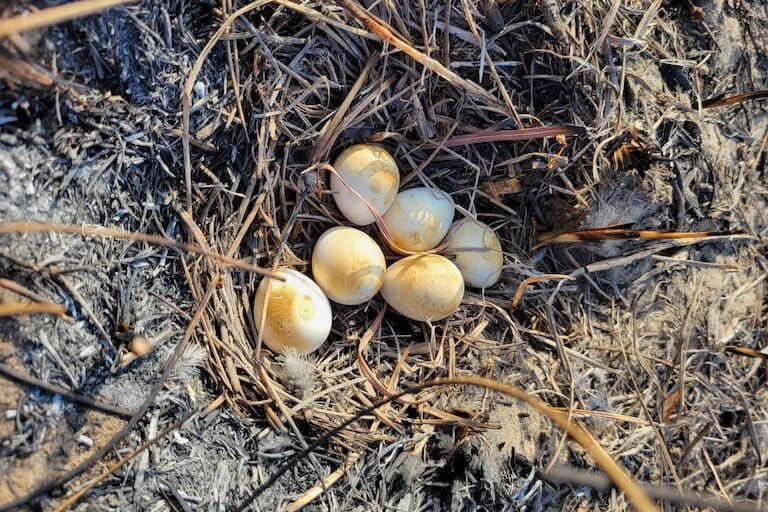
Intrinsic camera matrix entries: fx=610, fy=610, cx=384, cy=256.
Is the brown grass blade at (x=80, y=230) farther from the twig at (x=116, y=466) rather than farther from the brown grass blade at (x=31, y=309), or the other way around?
the twig at (x=116, y=466)

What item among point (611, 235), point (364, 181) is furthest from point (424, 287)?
point (611, 235)

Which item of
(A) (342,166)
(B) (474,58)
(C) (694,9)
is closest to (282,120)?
(A) (342,166)

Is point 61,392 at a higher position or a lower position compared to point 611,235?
higher

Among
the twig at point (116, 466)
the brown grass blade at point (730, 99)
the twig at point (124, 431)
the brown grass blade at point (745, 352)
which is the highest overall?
the brown grass blade at point (730, 99)

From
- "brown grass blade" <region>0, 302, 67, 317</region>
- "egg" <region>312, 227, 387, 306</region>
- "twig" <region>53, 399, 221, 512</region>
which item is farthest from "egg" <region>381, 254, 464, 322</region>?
"brown grass blade" <region>0, 302, 67, 317</region>

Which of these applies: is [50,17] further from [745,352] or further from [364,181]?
[745,352]

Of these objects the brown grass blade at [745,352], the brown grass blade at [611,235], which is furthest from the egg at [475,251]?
the brown grass blade at [745,352]

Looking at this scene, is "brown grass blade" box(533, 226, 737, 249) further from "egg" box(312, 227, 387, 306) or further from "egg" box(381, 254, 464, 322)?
"egg" box(312, 227, 387, 306)
